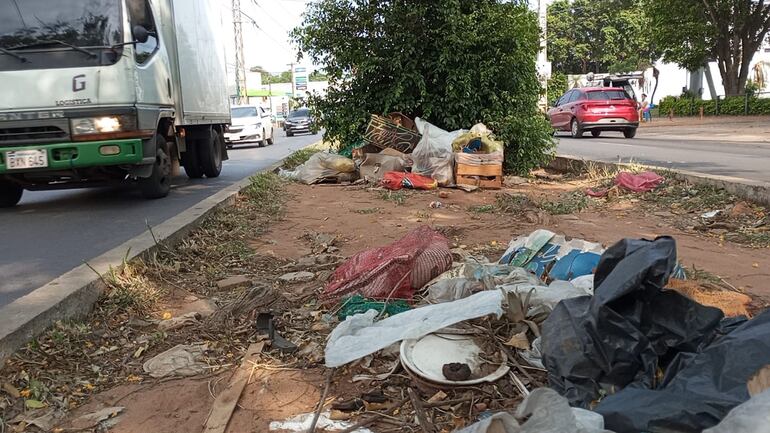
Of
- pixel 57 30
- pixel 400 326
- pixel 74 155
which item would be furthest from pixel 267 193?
pixel 400 326

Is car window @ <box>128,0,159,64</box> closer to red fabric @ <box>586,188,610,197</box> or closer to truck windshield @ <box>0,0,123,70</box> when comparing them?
truck windshield @ <box>0,0,123,70</box>

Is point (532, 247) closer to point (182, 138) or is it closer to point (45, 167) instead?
point (45, 167)

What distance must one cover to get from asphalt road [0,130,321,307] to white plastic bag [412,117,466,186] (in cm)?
323

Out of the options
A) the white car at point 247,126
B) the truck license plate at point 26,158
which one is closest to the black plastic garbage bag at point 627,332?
the truck license plate at point 26,158

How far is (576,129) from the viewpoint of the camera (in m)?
19.6

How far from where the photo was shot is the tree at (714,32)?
25.9 meters

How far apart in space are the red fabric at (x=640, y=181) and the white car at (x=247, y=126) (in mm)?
15358

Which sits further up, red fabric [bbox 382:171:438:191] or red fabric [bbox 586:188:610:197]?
red fabric [bbox 382:171:438:191]

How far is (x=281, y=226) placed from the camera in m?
6.29

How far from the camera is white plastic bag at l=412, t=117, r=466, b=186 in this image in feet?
28.6

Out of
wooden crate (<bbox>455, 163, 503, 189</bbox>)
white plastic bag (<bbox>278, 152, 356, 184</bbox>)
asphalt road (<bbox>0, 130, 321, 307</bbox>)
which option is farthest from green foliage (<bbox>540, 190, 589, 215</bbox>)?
asphalt road (<bbox>0, 130, 321, 307</bbox>)

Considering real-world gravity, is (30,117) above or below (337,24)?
below

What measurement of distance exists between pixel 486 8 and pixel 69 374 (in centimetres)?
877

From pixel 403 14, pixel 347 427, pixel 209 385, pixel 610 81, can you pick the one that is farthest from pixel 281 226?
pixel 610 81
